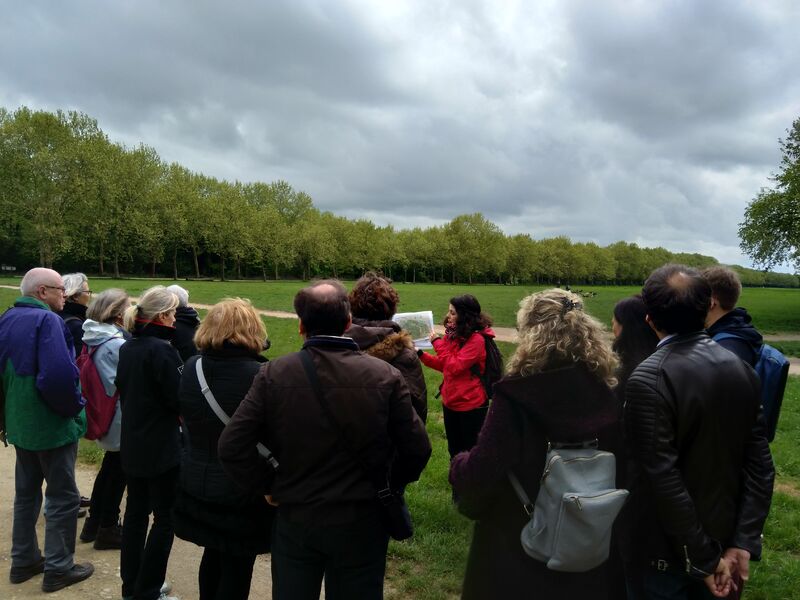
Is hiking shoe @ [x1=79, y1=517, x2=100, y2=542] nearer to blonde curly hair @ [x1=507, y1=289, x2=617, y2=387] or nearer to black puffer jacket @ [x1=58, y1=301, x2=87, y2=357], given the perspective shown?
black puffer jacket @ [x1=58, y1=301, x2=87, y2=357]

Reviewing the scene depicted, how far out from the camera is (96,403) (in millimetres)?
4344

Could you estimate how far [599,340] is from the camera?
91.3 inches

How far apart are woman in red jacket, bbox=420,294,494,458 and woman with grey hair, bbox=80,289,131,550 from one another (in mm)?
2632

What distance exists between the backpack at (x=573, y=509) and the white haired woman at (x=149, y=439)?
2.44 metres

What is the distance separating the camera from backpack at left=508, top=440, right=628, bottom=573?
6.86 ft

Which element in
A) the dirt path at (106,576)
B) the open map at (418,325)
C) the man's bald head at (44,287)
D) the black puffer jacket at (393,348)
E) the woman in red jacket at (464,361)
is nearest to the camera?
the black puffer jacket at (393,348)

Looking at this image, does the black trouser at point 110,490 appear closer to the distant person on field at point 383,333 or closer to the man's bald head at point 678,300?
the distant person on field at point 383,333

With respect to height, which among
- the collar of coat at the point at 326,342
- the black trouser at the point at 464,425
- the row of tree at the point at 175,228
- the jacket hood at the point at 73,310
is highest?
the row of tree at the point at 175,228

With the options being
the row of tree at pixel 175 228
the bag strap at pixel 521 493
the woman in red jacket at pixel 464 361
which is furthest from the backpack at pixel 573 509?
the row of tree at pixel 175 228

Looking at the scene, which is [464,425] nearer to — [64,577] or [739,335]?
[739,335]

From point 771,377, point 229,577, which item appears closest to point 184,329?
point 229,577

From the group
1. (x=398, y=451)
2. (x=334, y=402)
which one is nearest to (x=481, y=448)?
(x=398, y=451)

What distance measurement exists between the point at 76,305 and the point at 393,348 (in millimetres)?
3523

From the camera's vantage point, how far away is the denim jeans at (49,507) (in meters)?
3.88
